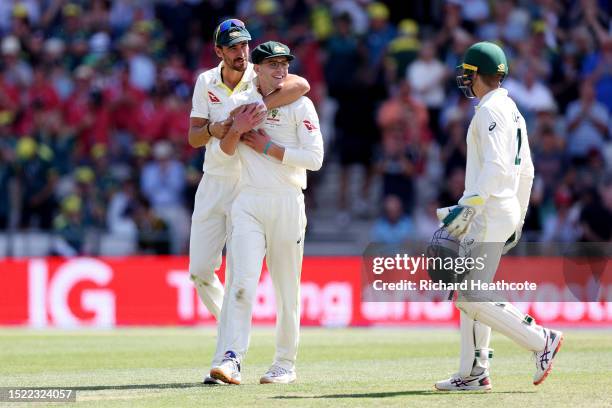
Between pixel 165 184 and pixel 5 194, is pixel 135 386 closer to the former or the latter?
pixel 165 184

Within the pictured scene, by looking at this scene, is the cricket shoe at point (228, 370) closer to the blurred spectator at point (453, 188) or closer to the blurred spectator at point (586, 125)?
the blurred spectator at point (453, 188)

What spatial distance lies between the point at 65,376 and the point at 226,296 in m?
1.73

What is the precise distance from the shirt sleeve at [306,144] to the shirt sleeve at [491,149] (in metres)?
1.33

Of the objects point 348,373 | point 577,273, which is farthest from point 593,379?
point 577,273

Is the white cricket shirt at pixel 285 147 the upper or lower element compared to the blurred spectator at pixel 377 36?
lower

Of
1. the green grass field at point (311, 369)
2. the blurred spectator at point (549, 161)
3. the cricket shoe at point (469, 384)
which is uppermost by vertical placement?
the blurred spectator at point (549, 161)

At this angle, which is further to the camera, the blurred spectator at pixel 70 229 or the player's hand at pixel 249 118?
the blurred spectator at pixel 70 229

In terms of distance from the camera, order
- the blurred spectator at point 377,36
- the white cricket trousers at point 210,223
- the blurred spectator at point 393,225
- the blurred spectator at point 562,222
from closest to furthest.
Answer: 1. the white cricket trousers at point 210,223
2. the blurred spectator at point 562,222
3. the blurred spectator at point 393,225
4. the blurred spectator at point 377,36

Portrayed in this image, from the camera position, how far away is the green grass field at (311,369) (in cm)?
821

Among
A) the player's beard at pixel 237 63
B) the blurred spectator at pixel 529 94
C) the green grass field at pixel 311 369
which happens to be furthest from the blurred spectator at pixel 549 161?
the player's beard at pixel 237 63

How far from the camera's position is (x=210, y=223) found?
32.9 ft

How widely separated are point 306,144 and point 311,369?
7.26 ft

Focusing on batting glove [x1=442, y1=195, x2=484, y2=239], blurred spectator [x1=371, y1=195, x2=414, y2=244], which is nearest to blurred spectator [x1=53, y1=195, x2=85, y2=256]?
blurred spectator [x1=371, y1=195, x2=414, y2=244]

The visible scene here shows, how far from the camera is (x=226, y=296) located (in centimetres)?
923
